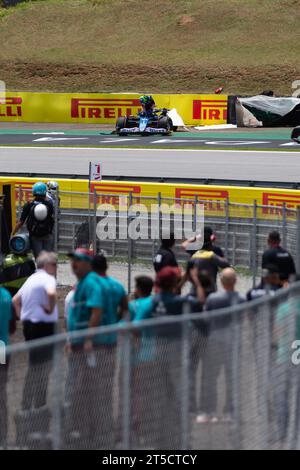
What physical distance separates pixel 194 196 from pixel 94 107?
25.5 m

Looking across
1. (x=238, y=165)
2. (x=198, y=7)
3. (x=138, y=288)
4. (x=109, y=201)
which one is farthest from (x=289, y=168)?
(x=198, y=7)

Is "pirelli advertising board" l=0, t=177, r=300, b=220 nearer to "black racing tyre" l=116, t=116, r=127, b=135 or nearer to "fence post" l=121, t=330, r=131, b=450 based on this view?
"fence post" l=121, t=330, r=131, b=450

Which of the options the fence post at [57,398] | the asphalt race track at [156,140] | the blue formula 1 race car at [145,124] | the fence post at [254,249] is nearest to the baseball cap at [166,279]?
the fence post at [57,398]

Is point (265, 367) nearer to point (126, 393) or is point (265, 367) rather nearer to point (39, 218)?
point (126, 393)

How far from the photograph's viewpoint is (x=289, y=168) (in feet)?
84.6

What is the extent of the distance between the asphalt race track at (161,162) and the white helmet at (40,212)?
33.0 feet

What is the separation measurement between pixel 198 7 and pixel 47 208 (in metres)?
52.9

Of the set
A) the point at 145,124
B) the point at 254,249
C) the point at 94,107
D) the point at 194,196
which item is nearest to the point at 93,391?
the point at 254,249

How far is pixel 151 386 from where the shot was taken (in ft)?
19.8

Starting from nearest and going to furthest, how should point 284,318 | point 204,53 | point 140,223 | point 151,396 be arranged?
point 151,396, point 284,318, point 140,223, point 204,53

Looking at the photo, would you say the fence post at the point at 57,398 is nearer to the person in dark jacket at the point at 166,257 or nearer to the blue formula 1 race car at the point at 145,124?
the person in dark jacket at the point at 166,257

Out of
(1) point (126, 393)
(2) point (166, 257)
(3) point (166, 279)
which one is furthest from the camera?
(2) point (166, 257)
